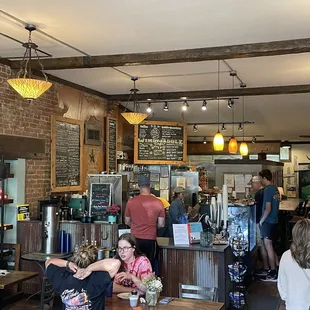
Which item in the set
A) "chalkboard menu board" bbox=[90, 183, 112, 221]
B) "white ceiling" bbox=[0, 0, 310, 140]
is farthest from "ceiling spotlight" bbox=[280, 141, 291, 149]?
"chalkboard menu board" bbox=[90, 183, 112, 221]

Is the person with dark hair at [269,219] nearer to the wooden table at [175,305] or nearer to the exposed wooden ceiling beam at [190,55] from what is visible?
the exposed wooden ceiling beam at [190,55]

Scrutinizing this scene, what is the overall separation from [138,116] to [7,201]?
2.61m

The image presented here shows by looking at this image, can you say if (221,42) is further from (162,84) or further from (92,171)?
(92,171)

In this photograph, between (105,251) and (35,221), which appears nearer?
(105,251)

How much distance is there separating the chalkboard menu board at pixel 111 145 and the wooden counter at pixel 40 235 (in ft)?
10.7

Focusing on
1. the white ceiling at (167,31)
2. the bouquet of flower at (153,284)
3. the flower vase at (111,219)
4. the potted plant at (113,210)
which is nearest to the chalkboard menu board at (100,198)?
the potted plant at (113,210)

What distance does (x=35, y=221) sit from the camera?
6387 millimetres

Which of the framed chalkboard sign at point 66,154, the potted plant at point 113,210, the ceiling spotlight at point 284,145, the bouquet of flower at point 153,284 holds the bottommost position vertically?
the bouquet of flower at point 153,284

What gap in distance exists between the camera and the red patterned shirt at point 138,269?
13.7 feet

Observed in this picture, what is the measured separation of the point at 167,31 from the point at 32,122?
2.95 metres

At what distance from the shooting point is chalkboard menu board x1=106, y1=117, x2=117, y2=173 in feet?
31.2

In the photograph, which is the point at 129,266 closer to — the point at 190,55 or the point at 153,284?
the point at 153,284

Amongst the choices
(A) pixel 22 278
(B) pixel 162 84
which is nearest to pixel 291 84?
(B) pixel 162 84

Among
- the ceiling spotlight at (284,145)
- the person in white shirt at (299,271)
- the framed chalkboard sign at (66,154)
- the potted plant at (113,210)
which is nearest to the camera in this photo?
the person in white shirt at (299,271)
